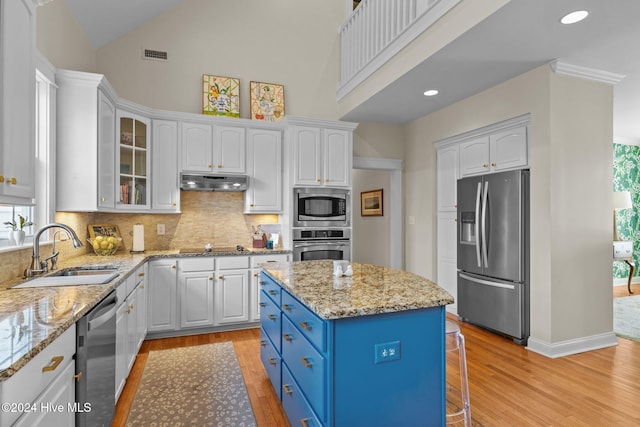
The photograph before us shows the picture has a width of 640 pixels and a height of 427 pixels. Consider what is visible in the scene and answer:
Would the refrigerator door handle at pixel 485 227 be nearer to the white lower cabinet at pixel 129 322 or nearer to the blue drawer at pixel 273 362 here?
the blue drawer at pixel 273 362

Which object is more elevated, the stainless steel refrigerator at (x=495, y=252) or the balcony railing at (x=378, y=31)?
the balcony railing at (x=378, y=31)

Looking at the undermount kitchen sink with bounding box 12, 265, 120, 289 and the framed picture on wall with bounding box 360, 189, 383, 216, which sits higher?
the framed picture on wall with bounding box 360, 189, 383, 216

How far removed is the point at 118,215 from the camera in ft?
13.3

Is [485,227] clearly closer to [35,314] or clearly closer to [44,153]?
[35,314]

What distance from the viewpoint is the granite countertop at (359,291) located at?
61.4 inches

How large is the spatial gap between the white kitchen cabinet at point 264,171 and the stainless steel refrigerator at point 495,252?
90.2 inches

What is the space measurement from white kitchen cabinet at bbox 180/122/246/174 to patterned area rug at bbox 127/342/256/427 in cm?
203

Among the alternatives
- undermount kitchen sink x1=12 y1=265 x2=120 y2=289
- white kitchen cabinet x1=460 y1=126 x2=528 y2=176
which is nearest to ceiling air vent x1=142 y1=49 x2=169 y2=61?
undermount kitchen sink x1=12 y1=265 x2=120 y2=289

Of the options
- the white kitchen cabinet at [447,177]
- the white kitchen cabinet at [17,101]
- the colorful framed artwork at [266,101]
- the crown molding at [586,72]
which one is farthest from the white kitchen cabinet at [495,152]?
the white kitchen cabinet at [17,101]

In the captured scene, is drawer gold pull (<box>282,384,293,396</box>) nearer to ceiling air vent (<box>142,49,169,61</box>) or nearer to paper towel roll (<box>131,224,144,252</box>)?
paper towel roll (<box>131,224,144,252</box>)

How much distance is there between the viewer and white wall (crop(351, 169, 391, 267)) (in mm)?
6395

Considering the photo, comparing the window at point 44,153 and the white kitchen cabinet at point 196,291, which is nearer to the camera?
the window at point 44,153

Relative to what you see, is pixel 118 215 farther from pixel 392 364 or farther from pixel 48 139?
pixel 392 364

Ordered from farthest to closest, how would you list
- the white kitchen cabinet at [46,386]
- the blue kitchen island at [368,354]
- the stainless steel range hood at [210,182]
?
the stainless steel range hood at [210,182] < the blue kitchen island at [368,354] < the white kitchen cabinet at [46,386]
